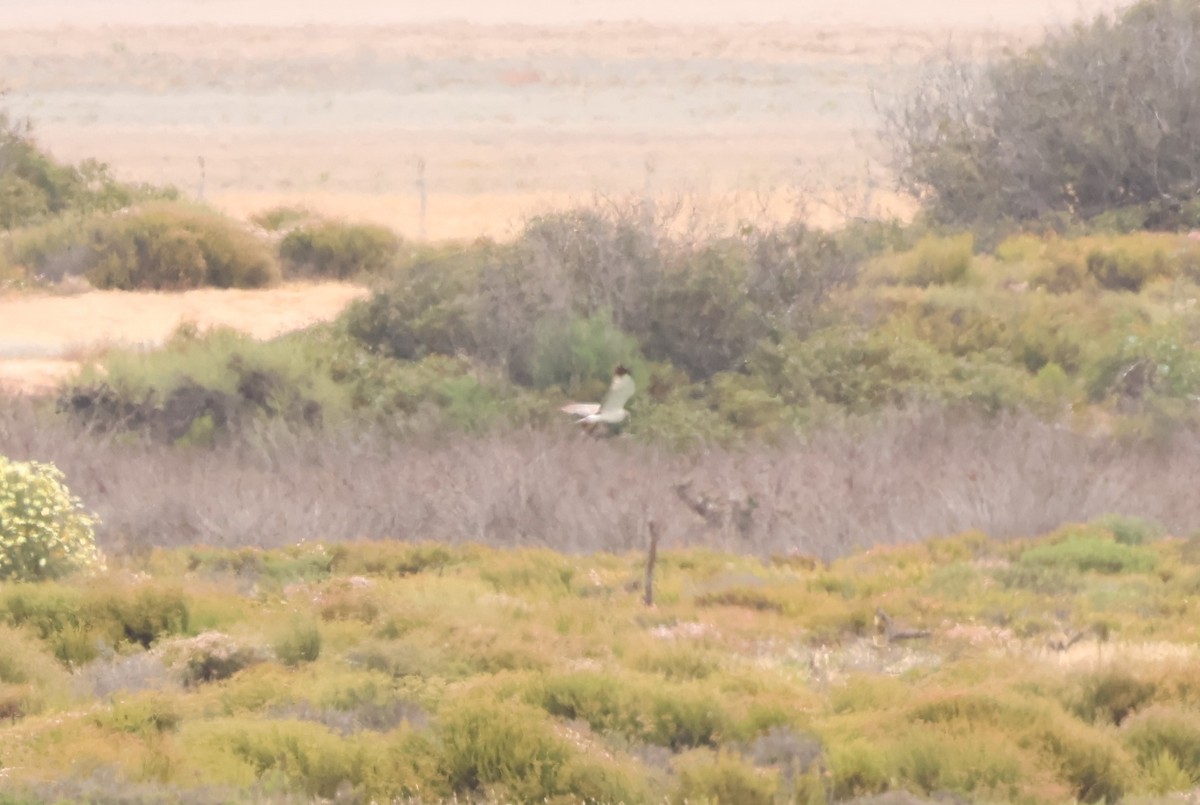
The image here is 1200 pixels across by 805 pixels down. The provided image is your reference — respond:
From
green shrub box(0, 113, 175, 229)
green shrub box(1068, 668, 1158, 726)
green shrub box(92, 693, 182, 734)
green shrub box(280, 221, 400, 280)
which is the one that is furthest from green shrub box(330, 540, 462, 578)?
green shrub box(0, 113, 175, 229)

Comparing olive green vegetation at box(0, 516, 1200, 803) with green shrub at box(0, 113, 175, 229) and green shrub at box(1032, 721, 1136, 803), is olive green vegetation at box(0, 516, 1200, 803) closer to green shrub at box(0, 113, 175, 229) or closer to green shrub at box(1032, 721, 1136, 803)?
green shrub at box(1032, 721, 1136, 803)

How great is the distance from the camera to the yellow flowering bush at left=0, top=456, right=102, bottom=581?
1079 centimetres

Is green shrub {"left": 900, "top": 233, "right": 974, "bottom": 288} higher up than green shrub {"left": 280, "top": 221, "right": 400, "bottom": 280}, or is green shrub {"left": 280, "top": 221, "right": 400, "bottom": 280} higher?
green shrub {"left": 900, "top": 233, "right": 974, "bottom": 288}

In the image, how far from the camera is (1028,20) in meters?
97.2

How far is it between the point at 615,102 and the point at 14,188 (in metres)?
43.3

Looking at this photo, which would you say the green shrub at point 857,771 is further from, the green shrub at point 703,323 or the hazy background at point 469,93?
the hazy background at point 469,93

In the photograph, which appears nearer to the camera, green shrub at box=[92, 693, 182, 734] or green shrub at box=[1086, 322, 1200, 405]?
green shrub at box=[92, 693, 182, 734]

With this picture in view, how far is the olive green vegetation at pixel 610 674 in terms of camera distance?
286 inches

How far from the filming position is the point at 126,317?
25.1 metres

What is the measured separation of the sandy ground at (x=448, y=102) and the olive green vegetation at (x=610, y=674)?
13319mm

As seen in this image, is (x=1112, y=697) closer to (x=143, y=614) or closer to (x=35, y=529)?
(x=143, y=614)

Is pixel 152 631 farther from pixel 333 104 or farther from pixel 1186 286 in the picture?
pixel 333 104

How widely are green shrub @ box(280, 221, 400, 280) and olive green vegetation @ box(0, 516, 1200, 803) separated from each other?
Answer: 57.9 feet

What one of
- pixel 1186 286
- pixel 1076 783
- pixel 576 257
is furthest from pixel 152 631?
pixel 1186 286
